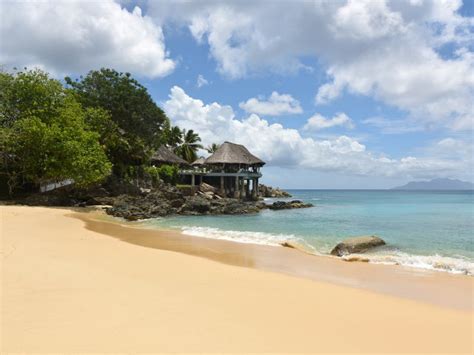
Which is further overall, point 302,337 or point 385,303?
point 385,303

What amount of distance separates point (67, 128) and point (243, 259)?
1895 centimetres

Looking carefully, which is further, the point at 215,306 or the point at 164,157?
the point at 164,157

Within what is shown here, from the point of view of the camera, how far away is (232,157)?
4116cm

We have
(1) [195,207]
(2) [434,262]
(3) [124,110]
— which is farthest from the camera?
(3) [124,110]

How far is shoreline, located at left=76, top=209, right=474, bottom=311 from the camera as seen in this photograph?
6414 millimetres

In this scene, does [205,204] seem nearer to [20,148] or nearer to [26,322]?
[20,148]

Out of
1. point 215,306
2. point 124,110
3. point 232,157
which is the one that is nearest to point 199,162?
point 232,157

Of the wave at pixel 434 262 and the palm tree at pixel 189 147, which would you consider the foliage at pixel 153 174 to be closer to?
the palm tree at pixel 189 147

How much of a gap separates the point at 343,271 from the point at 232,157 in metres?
33.5

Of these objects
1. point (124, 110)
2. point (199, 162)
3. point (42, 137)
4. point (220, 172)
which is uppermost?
point (124, 110)

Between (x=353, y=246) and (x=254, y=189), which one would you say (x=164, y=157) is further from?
(x=353, y=246)

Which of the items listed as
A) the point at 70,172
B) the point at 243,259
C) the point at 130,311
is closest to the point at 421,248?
the point at 243,259

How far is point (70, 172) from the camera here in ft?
72.6

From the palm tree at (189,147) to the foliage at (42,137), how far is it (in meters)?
27.6
